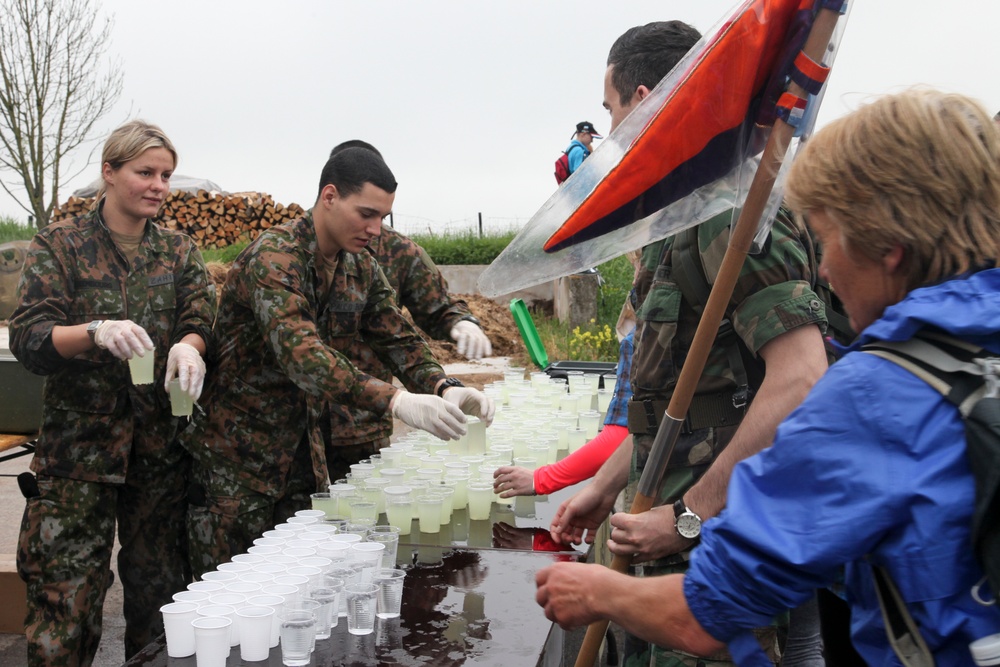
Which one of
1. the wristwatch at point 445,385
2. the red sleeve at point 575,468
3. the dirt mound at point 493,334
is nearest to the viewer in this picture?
the red sleeve at point 575,468

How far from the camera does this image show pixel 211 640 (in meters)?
1.96

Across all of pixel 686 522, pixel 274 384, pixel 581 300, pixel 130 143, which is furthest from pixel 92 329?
→ pixel 581 300

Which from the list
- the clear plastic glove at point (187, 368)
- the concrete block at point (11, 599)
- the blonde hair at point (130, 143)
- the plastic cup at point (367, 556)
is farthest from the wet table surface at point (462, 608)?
the concrete block at point (11, 599)

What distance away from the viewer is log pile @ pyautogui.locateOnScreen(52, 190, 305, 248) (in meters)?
16.6

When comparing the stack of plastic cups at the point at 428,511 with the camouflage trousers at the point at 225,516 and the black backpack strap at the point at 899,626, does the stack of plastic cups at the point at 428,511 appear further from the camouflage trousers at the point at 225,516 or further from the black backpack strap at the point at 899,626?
the black backpack strap at the point at 899,626

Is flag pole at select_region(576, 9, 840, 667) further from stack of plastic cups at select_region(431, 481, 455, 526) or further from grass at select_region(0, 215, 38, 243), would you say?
grass at select_region(0, 215, 38, 243)

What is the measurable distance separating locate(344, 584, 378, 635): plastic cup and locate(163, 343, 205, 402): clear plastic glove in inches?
61.3

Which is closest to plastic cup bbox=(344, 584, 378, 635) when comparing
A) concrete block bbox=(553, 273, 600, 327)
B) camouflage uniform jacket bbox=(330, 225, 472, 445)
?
camouflage uniform jacket bbox=(330, 225, 472, 445)

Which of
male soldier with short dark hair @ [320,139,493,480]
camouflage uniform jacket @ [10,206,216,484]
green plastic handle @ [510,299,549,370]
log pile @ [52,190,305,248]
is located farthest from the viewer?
log pile @ [52,190,305,248]

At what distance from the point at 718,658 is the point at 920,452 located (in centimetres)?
105

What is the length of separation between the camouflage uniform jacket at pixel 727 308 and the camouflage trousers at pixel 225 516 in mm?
1883

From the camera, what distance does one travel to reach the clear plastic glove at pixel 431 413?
3.27m

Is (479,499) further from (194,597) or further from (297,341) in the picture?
(194,597)

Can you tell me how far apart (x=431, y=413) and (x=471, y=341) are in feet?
3.32
